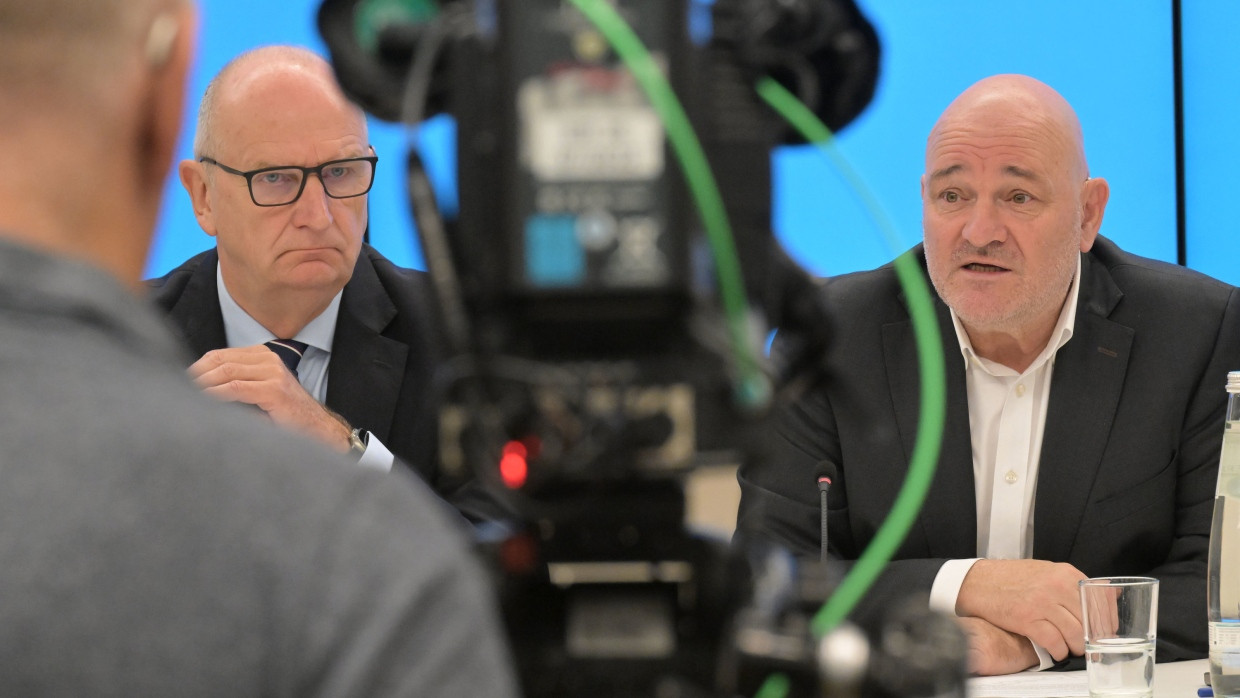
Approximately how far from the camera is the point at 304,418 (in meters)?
2.05

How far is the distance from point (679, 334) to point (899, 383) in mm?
1676

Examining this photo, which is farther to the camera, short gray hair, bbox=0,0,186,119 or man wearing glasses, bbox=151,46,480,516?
man wearing glasses, bbox=151,46,480,516

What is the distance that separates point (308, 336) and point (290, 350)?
6cm

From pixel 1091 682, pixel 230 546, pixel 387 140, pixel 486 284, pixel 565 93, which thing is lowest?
pixel 1091 682

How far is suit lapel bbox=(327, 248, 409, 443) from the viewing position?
7.80 ft

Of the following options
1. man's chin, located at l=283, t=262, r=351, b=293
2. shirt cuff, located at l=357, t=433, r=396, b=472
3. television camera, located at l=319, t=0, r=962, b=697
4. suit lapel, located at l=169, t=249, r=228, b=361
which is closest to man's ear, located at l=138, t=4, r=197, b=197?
television camera, located at l=319, t=0, r=962, b=697

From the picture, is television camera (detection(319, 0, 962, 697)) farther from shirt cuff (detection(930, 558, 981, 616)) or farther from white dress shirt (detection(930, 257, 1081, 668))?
white dress shirt (detection(930, 257, 1081, 668))

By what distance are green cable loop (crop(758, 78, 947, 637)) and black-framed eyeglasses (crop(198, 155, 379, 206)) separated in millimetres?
1612

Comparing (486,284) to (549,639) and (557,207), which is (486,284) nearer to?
(557,207)

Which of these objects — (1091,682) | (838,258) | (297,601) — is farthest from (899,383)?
(297,601)

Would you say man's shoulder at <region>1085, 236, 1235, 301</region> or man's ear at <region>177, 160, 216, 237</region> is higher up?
man's ear at <region>177, 160, 216, 237</region>

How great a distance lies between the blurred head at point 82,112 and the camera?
0.60 meters

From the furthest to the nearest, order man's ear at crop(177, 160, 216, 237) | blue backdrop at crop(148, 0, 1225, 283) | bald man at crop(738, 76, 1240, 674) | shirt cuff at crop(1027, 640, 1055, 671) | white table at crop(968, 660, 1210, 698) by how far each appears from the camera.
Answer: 1. blue backdrop at crop(148, 0, 1225, 283)
2. man's ear at crop(177, 160, 216, 237)
3. bald man at crop(738, 76, 1240, 674)
4. shirt cuff at crop(1027, 640, 1055, 671)
5. white table at crop(968, 660, 1210, 698)

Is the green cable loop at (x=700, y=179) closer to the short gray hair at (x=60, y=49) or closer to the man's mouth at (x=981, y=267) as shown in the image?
the short gray hair at (x=60, y=49)
